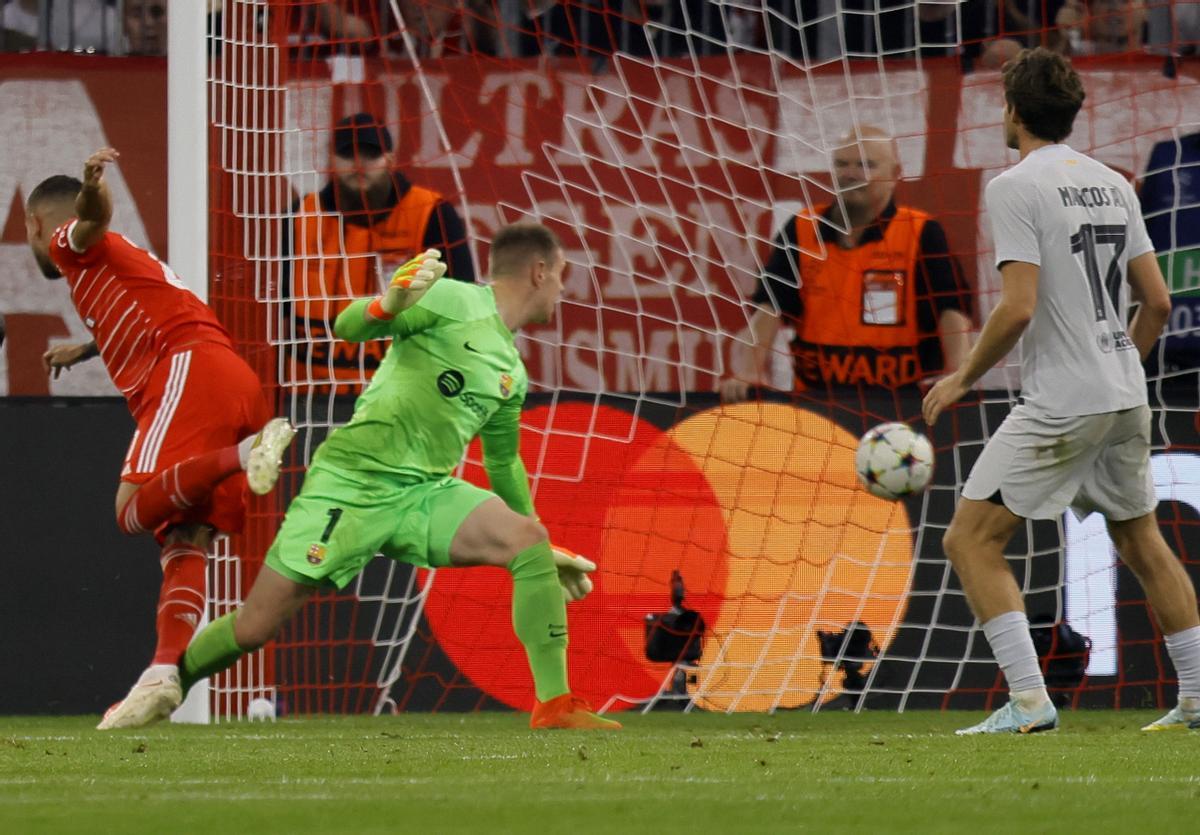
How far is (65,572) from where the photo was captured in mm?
7719

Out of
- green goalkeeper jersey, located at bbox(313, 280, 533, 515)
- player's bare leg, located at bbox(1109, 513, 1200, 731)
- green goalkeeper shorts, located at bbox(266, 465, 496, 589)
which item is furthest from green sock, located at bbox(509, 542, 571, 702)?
player's bare leg, located at bbox(1109, 513, 1200, 731)

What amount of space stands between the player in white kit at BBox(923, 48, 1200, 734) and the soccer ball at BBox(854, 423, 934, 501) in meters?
0.67

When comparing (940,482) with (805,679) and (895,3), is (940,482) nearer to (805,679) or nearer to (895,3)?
(805,679)

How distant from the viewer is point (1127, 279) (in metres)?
5.82

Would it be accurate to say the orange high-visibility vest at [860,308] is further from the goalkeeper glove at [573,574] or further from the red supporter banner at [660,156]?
the goalkeeper glove at [573,574]

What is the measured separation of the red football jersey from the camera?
6805 mm

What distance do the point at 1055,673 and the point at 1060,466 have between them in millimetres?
2176

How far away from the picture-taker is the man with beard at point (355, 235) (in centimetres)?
782

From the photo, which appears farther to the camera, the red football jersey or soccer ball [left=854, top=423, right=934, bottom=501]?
the red football jersey

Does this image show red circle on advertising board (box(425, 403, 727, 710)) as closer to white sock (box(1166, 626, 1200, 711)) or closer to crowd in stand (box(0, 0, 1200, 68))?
crowd in stand (box(0, 0, 1200, 68))

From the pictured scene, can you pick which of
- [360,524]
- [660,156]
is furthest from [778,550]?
[360,524]

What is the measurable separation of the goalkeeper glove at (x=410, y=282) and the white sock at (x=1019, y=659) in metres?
1.91

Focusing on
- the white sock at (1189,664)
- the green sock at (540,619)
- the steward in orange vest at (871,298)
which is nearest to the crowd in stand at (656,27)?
the steward in orange vest at (871,298)

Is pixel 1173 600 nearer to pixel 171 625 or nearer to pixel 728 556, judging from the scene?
pixel 728 556
